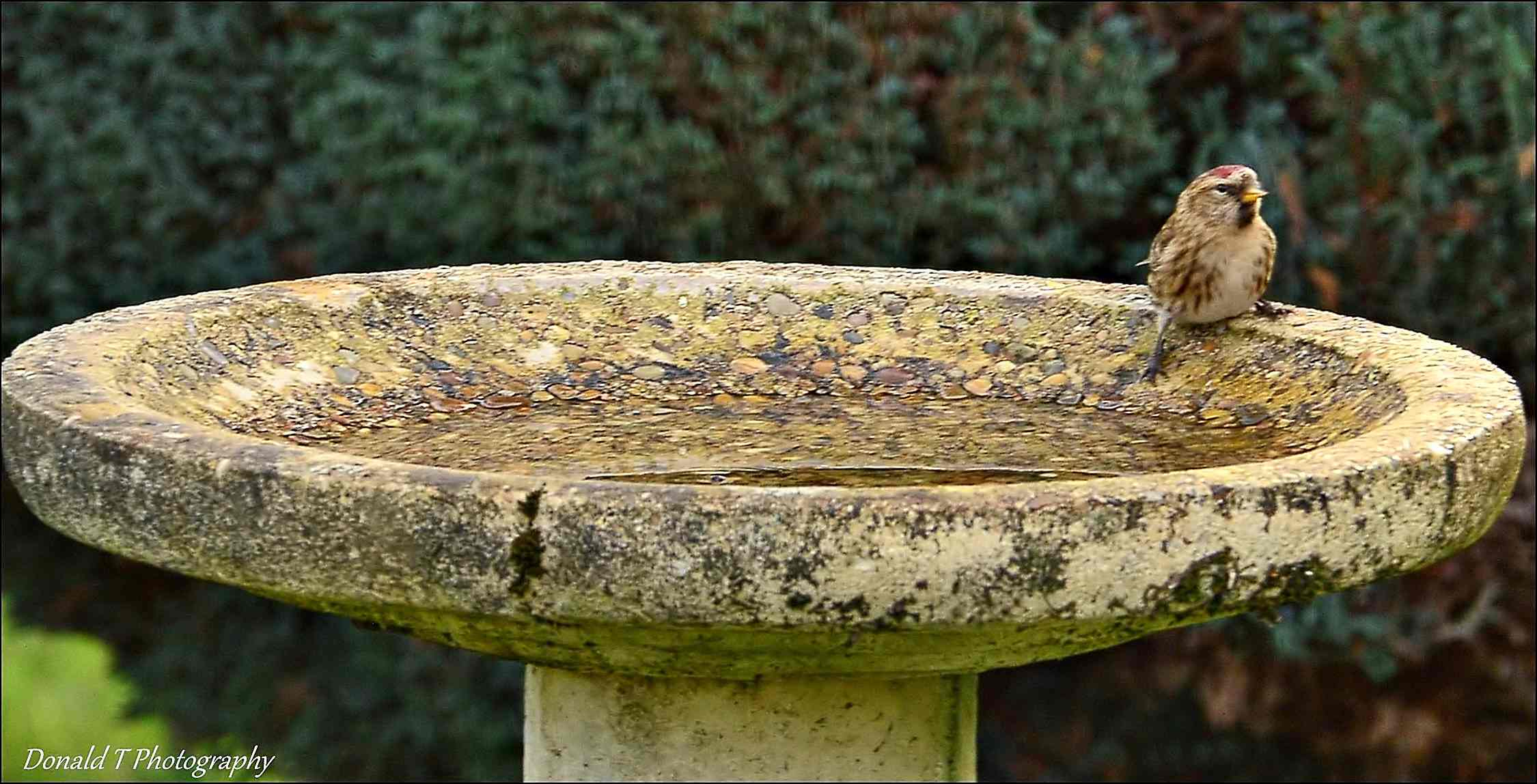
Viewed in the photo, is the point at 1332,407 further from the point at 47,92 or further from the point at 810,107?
the point at 47,92

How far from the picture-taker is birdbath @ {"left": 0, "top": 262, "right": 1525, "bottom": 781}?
1.91 metres

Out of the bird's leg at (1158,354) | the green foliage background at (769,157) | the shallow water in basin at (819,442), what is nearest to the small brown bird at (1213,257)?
the bird's leg at (1158,354)

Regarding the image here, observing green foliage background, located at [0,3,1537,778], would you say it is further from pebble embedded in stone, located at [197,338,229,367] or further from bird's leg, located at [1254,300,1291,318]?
pebble embedded in stone, located at [197,338,229,367]

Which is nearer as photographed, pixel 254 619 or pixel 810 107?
pixel 810 107

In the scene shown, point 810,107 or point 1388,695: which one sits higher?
point 810,107

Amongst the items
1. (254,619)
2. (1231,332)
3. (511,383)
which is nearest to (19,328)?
(254,619)

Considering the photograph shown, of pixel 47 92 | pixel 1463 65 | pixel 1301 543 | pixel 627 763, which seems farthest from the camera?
pixel 47 92

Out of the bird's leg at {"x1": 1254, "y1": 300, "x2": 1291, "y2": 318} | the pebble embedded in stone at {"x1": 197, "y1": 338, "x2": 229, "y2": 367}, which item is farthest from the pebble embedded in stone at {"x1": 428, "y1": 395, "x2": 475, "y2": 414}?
the bird's leg at {"x1": 1254, "y1": 300, "x2": 1291, "y2": 318}

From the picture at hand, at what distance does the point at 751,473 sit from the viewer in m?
2.61

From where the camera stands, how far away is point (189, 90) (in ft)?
15.5

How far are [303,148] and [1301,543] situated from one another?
10.4 feet

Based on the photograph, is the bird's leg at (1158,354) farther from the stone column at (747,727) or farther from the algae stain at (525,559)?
the algae stain at (525,559)

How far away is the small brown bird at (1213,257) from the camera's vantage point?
2.96 m

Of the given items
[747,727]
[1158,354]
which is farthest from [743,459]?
[1158,354]
